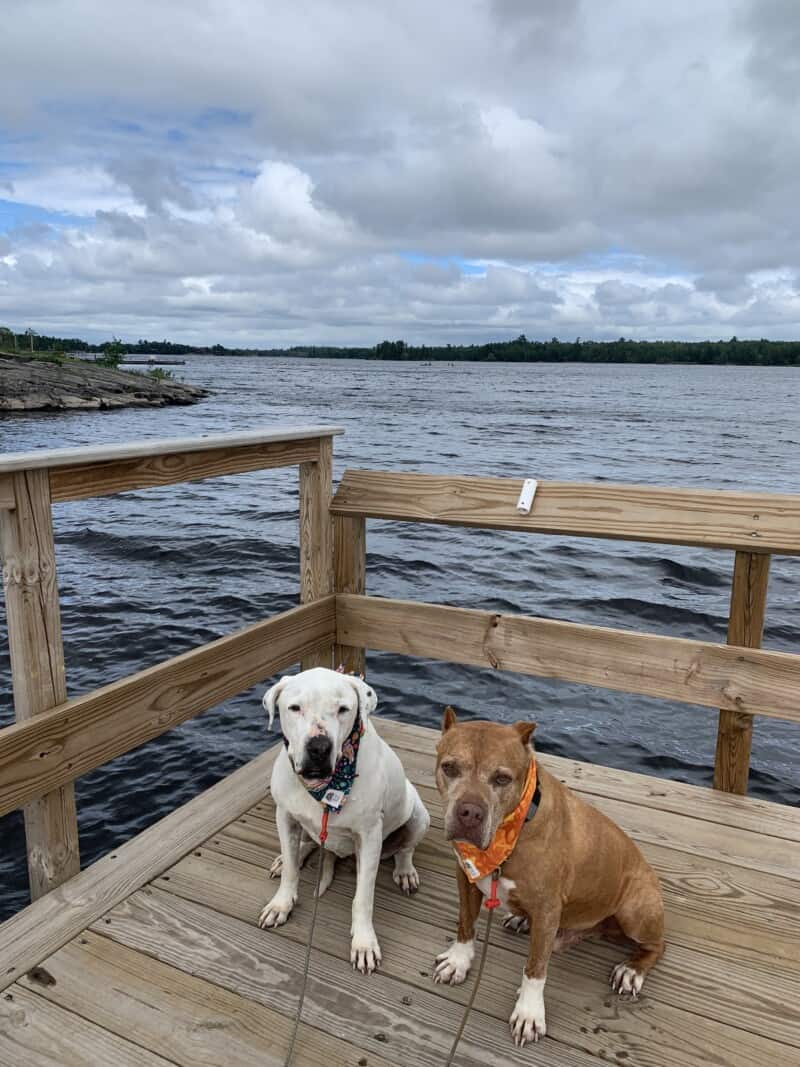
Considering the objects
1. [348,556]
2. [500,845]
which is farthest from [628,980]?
[348,556]

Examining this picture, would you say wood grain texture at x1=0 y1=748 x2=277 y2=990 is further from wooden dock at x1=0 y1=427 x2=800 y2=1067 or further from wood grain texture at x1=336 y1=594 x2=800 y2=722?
wood grain texture at x1=336 y1=594 x2=800 y2=722

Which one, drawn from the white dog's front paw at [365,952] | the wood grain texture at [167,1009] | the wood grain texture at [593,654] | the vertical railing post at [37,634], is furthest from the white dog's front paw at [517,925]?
the vertical railing post at [37,634]

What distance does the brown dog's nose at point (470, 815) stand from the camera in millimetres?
2035

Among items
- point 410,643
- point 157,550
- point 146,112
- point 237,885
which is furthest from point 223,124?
point 237,885

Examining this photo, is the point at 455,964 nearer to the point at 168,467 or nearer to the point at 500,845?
the point at 500,845

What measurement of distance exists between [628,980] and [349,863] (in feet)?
3.78

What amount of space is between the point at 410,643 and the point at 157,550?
1056 cm

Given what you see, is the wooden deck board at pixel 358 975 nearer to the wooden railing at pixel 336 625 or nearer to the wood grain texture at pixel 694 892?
the wood grain texture at pixel 694 892

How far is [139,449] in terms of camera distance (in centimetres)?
284

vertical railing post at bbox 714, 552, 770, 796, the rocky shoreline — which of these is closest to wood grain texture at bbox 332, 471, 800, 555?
vertical railing post at bbox 714, 552, 770, 796

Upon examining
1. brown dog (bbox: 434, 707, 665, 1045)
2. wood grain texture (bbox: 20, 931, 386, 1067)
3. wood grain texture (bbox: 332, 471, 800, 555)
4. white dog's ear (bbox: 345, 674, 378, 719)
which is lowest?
wood grain texture (bbox: 20, 931, 386, 1067)

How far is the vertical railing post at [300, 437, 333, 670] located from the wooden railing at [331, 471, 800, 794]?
0.36 feet

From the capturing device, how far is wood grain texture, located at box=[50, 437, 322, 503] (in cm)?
269

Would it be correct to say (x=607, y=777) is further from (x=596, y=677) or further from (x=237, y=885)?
(x=237, y=885)
